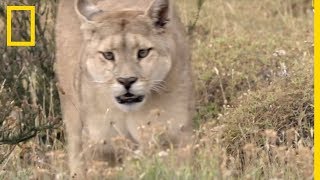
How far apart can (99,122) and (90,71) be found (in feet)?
1.03

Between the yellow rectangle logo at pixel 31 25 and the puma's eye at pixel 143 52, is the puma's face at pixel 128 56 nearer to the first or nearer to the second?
the puma's eye at pixel 143 52

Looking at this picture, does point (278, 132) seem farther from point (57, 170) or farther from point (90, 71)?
point (57, 170)

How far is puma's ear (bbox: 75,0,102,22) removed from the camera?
22.7 feet

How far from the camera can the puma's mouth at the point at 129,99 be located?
659 centimetres

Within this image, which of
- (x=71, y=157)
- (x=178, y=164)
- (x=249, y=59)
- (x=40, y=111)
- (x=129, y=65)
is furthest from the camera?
(x=249, y=59)

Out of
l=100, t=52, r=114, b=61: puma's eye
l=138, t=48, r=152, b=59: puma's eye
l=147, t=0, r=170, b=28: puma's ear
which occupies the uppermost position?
l=147, t=0, r=170, b=28: puma's ear

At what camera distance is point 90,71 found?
6793mm

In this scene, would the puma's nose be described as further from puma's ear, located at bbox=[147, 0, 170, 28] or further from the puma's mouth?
puma's ear, located at bbox=[147, 0, 170, 28]

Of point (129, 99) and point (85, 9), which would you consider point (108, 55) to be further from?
point (85, 9)

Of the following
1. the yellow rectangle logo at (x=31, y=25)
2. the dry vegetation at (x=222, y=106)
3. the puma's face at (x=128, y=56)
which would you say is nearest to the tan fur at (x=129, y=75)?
the puma's face at (x=128, y=56)

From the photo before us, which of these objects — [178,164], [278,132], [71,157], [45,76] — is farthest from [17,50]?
[178,164]

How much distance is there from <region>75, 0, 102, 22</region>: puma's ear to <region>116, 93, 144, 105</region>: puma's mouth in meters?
0.58

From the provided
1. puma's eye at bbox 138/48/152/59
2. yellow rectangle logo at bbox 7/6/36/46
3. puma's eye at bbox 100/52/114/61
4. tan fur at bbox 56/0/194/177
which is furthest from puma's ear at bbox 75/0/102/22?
yellow rectangle logo at bbox 7/6/36/46

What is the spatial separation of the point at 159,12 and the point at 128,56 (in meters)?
0.37
